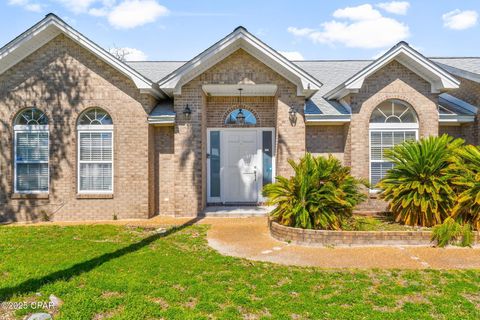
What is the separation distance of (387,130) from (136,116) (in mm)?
7838

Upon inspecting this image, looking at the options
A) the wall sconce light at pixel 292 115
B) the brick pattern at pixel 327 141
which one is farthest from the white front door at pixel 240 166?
the brick pattern at pixel 327 141

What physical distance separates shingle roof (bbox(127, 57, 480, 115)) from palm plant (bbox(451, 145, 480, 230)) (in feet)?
12.9

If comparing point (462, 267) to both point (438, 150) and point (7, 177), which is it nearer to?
point (438, 150)

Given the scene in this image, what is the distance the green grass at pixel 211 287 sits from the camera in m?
3.83

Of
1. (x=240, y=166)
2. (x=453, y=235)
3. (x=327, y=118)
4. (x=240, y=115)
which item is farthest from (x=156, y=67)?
(x=453, y=235)

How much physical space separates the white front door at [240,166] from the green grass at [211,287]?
16.2 feet

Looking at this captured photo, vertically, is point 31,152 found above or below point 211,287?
above

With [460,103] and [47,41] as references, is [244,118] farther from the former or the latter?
[460,103]

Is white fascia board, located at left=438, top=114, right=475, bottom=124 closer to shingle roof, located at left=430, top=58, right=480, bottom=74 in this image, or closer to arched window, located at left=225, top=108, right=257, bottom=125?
shingle roof, located at left=430, top=58, right=480, bottom=74

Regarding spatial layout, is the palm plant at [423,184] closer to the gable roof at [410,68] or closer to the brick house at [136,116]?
the brick house at [136,116]

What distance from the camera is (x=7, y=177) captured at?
958 centimetres

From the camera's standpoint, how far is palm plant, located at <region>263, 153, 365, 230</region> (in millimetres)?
7004

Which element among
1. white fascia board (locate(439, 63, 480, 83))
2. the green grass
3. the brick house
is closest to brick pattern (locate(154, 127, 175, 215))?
the brick house

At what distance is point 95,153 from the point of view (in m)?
9.77
